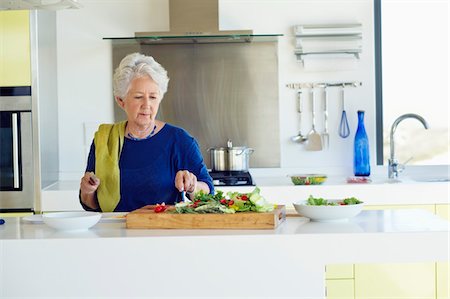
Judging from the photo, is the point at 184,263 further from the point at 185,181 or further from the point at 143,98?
the point at 143,98

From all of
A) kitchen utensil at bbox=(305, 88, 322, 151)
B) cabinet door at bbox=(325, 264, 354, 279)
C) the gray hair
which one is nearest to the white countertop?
the gray hair

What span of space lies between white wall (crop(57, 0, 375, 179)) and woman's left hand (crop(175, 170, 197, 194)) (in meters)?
2.07

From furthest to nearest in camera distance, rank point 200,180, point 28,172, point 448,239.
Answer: point 28,172, point 200,180, point 448,239

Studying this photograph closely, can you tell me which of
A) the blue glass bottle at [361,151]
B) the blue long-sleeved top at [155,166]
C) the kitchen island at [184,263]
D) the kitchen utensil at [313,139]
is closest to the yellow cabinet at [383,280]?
the blue glass bottle at [361,151]

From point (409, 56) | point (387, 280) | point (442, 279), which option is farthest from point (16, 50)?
point (442, 279)

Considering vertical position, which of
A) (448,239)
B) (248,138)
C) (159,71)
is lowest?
(448,239)

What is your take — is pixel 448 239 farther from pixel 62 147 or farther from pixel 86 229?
pixel 62 147

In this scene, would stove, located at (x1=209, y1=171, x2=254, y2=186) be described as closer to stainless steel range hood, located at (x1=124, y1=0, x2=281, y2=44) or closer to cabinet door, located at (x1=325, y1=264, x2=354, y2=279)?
cabinet door, located at (x1=325, y1=264, x2=354, y2=279)

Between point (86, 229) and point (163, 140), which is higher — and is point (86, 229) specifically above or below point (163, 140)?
below

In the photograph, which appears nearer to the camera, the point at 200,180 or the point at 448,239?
the point at 448,239

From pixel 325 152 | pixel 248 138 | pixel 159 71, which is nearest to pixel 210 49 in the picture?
pixel 248 138

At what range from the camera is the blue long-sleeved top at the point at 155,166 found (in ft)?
10.8

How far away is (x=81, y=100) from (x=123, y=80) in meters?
1.79

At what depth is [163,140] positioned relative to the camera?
11.0 feet
